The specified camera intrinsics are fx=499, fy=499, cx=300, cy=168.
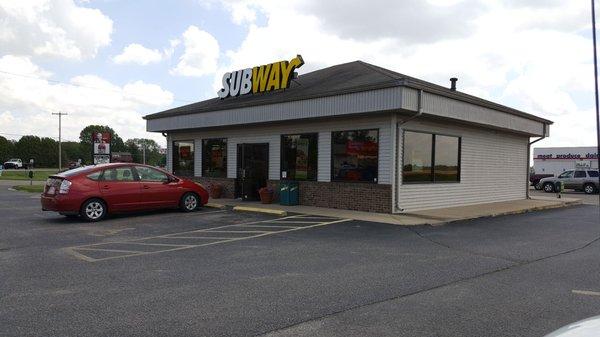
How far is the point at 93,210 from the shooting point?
12.9 meters

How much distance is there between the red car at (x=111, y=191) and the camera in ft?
41.3

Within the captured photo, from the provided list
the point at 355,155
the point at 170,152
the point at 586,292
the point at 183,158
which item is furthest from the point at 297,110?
the point at 586,292

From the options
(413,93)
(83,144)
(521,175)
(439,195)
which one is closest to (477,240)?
(413,93)

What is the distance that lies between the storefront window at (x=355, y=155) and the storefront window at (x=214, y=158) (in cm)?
568

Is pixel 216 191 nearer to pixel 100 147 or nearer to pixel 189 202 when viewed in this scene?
pixel 189 202

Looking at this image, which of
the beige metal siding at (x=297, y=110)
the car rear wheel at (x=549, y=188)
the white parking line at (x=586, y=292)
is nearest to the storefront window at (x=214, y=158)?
the beige metal siding at (x=297, y=110)

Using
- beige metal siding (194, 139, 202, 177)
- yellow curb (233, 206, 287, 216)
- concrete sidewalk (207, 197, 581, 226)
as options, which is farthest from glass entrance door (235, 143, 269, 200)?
beige metal siding (194, 139, 202, 177)

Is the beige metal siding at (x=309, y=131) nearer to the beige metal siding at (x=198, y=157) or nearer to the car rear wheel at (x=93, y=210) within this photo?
the beige metal siding at (x=198, y=157)

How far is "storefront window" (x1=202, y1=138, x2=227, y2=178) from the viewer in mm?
19750

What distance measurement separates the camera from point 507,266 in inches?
310

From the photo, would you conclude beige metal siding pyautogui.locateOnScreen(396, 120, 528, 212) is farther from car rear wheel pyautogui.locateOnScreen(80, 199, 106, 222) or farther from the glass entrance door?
car rear wheel pyautogui.locateOnScreen(80, 199, 106, 222)

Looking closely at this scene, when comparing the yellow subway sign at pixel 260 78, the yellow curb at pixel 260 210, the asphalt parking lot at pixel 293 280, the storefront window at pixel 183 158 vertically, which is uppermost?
the yellow subway sign at pixel 260 78

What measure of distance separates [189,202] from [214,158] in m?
5.47

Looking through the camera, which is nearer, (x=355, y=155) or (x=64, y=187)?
(x=64, y=187)
